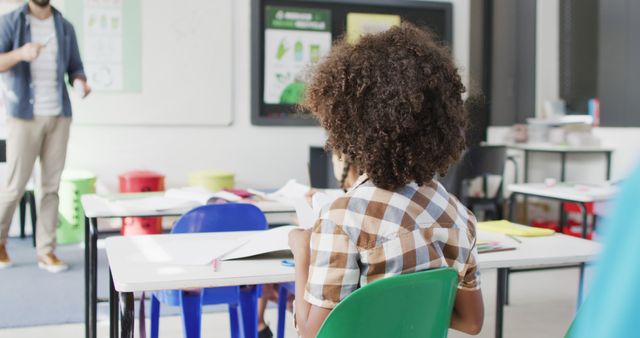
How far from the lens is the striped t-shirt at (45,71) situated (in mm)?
3596

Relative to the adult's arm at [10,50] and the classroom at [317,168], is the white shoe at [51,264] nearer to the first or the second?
the classroom at [317,168]

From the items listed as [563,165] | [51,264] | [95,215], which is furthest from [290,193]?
[563,165]

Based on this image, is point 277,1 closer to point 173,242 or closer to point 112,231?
point 112,231

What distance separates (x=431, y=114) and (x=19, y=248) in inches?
154

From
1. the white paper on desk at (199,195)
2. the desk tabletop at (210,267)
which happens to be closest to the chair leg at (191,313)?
the desk tabletop at (210,267)

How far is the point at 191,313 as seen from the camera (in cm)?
193

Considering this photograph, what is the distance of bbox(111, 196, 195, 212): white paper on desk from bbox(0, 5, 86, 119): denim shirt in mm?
1458

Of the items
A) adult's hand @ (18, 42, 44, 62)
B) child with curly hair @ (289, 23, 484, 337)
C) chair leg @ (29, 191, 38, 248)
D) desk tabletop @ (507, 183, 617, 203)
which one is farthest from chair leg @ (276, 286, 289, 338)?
chair leg @ (29, 191, 38, 248)

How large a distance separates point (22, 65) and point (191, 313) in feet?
7.66

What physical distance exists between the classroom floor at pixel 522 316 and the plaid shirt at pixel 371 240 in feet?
5.55

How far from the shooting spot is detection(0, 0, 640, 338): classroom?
3.45 feet

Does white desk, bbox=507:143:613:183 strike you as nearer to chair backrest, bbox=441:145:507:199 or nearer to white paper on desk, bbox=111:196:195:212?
chair backrest, bbox=441:145:507:199

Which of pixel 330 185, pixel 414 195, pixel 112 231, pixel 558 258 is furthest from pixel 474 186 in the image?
pixel 414 195

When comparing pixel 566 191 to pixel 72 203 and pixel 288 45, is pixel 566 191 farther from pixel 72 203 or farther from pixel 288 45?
pixel 72 203
